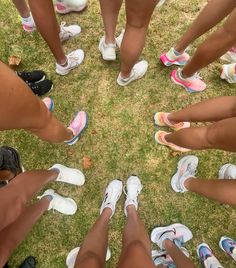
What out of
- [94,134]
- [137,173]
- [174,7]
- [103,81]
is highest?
[174,7]

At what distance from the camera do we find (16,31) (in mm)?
3504

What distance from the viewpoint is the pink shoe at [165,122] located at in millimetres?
3117

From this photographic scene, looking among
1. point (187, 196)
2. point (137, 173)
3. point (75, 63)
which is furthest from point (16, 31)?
point (187, 196)

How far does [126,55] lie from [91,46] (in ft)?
2.75

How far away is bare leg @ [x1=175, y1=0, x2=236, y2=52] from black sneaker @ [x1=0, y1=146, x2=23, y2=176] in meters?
1.77

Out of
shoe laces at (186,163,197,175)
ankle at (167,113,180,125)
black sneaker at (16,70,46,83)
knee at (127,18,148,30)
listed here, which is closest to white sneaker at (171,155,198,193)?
shoe laces at (186,163,197,175)

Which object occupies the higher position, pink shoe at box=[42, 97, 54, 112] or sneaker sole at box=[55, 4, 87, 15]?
sneaker sole at box=[55, 4, 87, 15]

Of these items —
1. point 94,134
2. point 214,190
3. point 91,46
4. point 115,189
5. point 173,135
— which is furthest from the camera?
point 91,46

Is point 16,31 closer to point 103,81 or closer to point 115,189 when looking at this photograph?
point 103,81

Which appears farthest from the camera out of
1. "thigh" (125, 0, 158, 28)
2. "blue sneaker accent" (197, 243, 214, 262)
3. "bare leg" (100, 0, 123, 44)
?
"blue sneaker accent" (197, 243, 214, 262)

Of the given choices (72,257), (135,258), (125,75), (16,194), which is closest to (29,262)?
(72,257)

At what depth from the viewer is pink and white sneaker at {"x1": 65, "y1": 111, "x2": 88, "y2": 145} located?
3.12m

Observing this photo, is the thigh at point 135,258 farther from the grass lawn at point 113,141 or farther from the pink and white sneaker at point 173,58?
the pink and white sneaker at point 173,58

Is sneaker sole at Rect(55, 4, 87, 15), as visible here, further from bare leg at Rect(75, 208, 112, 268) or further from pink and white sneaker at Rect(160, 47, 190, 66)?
bare leg at Rect(75, 208, 112, 268)
